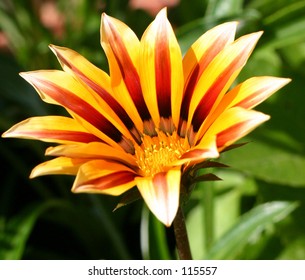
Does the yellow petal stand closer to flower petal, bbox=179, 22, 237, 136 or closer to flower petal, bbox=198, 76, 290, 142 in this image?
flower petal, bbox=198, 76, 290, 142

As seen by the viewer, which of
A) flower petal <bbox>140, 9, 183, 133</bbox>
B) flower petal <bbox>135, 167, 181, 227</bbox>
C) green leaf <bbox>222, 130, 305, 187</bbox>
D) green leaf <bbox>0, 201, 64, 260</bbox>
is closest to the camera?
flower petal <bbox>135, 167, 181, 227</bbox>

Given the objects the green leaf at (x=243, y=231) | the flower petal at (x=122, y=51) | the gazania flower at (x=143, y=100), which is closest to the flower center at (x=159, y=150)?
the gazania flower at (x=143, y=100)

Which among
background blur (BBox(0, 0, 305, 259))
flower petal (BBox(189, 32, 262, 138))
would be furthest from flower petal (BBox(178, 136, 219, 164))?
background blur (BBox(0, 0, 305, 259))

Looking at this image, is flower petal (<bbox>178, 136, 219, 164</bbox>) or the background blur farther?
the background blur

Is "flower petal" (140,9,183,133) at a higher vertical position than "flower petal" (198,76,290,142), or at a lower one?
higher

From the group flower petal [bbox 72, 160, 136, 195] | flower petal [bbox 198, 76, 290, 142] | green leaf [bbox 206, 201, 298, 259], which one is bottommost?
green leaf [bbox 206, 201, 298, 259]

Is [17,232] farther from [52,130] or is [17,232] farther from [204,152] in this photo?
[204,152]

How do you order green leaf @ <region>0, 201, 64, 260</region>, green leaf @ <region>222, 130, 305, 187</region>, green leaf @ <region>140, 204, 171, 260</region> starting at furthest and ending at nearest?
green leaf @ <region>222, 130, 305, 187</region> < green leaf @ <region>0, 201, 64, 260</region> < green leaf @ <region>140, 204, 171, 260</region>
